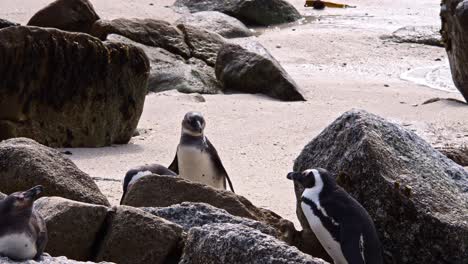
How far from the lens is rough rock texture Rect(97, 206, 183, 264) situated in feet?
16.3

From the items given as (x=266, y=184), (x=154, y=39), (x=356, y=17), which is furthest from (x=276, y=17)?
(x=266, y=184)

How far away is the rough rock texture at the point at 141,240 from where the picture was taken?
4.95m

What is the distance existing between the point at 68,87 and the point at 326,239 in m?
4.16

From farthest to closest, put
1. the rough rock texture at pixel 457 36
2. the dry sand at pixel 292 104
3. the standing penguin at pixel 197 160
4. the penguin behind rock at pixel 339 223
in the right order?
the rough rock texture at pixel 457 36
the dry sand at pixel 292 104
the standing penguin at pixel 197 160
the penguin behind rock at pixel 339 223

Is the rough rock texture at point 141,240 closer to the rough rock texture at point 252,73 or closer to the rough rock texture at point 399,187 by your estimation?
the rough rock texture at point 399,187

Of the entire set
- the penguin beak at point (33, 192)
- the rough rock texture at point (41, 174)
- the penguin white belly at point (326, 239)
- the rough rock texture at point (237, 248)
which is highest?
the penguin beak at point (33, 192)

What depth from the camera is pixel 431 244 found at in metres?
5.52

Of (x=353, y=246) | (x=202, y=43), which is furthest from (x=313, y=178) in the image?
(x=202, y=43)

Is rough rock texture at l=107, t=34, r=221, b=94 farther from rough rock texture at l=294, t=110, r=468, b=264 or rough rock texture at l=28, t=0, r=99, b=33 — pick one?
rough rock texture at l=294, t=110, r=468, b=264

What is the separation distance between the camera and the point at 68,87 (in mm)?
9039

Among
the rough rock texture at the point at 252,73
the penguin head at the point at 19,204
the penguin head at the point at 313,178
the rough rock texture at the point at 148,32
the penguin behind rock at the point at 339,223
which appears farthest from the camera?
the rough rock texture at the point at 148,32

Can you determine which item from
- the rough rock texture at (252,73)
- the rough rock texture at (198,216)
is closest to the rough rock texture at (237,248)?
the rough rock texture at (198,216)

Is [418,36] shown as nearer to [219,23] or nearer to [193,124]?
[219,23]

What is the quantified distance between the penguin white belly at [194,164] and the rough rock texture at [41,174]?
1759mm
